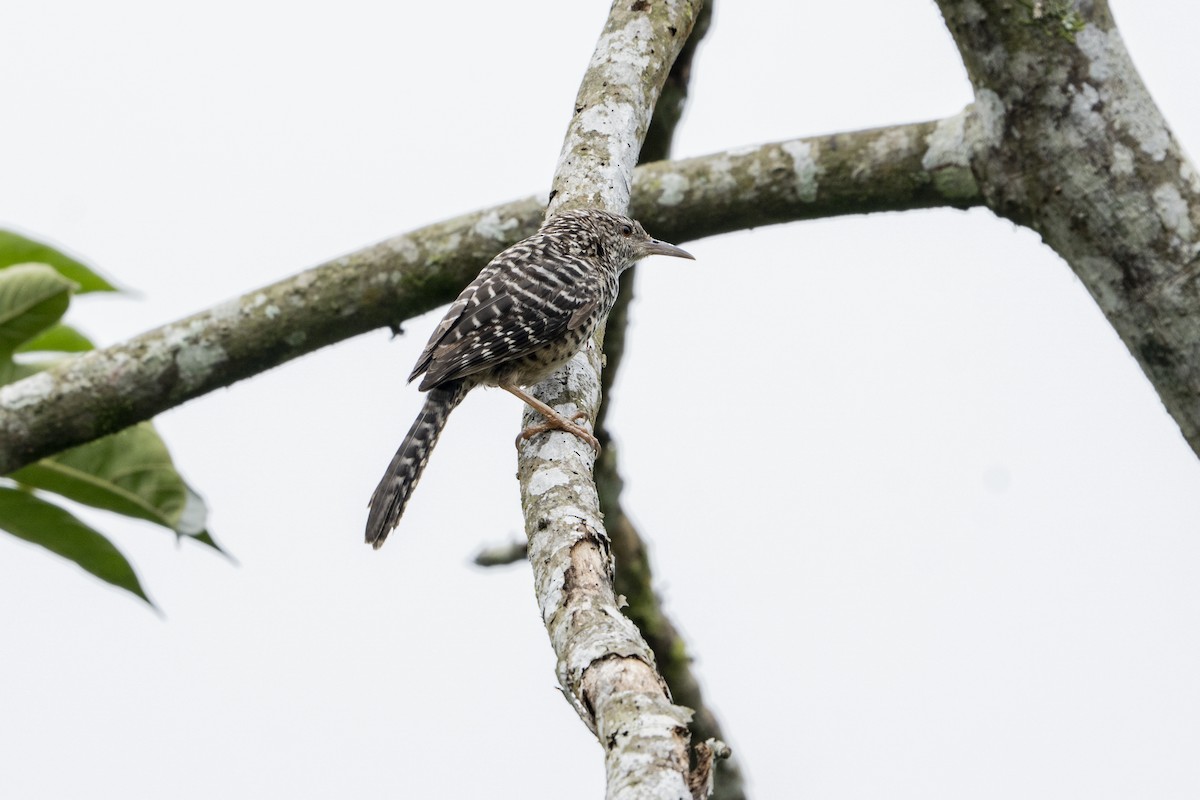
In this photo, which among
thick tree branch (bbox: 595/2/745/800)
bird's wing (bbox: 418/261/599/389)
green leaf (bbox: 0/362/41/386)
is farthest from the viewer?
thick tree branch (bbox: 595/2/745/800)

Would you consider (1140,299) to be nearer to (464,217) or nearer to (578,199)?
(578,199)

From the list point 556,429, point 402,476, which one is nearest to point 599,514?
point 556,429

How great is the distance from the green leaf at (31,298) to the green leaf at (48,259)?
202 millimetres

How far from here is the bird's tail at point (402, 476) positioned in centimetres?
455

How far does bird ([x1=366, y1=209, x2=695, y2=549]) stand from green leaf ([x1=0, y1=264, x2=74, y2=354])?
128 cm

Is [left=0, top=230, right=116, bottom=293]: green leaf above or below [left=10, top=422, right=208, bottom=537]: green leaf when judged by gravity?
above

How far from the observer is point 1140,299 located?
4090mm

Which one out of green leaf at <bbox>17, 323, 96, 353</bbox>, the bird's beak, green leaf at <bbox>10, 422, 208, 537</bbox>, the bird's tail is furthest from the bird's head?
green leaf at <bbox>17, 323, 96, 353</bbox>

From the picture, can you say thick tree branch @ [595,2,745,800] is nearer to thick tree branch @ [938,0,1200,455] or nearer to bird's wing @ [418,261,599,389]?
bird's wing @ [418,261,599,389]

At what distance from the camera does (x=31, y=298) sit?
4871 mm

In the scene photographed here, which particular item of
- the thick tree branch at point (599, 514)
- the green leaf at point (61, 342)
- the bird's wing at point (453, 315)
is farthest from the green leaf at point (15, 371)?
the thick tree branch at point (599, 514)

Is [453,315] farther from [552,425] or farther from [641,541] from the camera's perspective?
[641,541]

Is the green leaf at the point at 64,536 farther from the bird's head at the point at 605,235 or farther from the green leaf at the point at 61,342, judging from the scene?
the bird's head at the point at 605,235

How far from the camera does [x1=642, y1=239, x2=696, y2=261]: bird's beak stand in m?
6.38
